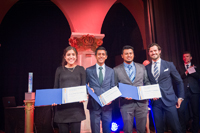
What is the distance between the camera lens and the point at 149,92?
226cm

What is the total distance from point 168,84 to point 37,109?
383 centimetres

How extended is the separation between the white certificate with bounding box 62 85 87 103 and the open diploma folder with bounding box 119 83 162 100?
1.68ft

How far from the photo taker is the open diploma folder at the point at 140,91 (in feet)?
7.27

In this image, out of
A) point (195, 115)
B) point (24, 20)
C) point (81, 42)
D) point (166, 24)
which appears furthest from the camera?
point (24, 20)

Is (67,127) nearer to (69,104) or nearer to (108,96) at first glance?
(69,104)

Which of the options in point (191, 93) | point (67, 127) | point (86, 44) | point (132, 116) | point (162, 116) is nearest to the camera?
point (67, 127)

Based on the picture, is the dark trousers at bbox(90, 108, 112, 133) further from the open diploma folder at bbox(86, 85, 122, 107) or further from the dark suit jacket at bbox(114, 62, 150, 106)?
the dark suit jacket at bbox(114, 62, 150, 106)

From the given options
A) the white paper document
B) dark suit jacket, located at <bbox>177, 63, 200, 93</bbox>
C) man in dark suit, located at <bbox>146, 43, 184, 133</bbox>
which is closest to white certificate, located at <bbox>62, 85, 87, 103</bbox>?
man in dark suit, located at <bbox>146, 43, 184, 133</bbox>

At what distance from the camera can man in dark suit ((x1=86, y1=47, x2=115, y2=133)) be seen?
7.15ft

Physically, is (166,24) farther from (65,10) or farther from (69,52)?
(69,52)

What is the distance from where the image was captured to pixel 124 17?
6.74m

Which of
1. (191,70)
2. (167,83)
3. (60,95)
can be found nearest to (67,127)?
(60,95)

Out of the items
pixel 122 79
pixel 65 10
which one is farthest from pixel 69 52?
pixel 65 10

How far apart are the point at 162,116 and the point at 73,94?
51.5 inches
